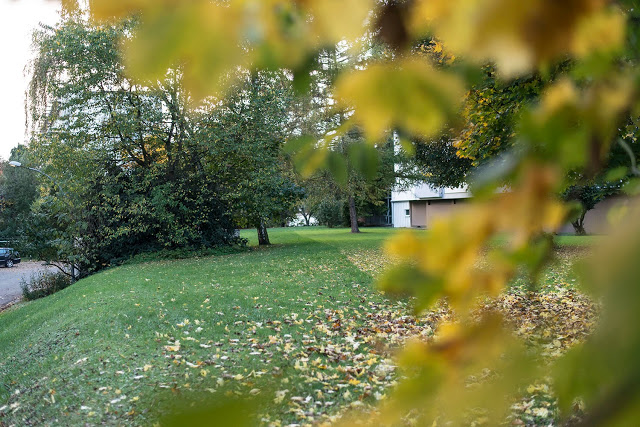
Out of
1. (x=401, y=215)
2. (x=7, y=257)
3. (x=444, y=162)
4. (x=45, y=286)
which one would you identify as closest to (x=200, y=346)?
(x=444, y=162)

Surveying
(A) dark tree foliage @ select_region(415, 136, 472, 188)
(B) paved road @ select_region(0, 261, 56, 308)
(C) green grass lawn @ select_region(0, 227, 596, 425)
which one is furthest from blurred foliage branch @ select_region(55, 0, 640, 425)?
(B) paved road @ select_region(0, 261, 56, 308)

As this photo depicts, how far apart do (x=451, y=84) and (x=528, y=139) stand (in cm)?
11

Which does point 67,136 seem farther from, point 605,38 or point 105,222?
point 605,38

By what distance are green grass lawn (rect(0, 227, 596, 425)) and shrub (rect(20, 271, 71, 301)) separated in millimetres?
4614

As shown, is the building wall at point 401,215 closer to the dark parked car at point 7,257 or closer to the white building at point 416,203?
the white building at point 416,203

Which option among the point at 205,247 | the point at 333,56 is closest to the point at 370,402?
the point at 333,56

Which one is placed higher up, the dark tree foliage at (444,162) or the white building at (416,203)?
the dark tree foliage at (444,162)

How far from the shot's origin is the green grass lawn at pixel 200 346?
3661 mm

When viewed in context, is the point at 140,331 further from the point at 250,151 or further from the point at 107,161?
the point at 107,161

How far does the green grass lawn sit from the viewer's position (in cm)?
366

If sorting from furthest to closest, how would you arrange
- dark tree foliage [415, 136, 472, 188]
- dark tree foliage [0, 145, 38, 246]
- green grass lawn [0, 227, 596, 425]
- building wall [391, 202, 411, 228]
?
building wall [391, 202, 411, 228] → dark tree foliage [0, 145, 38, 246] → dark tree foliage [415, 136, 472, 188] → green grass lawn [0, 227, 596, 425]

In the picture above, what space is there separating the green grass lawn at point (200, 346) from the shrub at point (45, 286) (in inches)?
182

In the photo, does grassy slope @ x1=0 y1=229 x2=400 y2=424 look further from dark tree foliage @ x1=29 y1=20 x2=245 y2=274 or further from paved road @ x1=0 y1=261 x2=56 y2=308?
paved road @ x1=0 y1=261 x2=56 y2=308

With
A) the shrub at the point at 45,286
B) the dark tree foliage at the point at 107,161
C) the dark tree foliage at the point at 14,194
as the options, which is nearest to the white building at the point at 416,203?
the dark tree foliage at the point at 107,161
